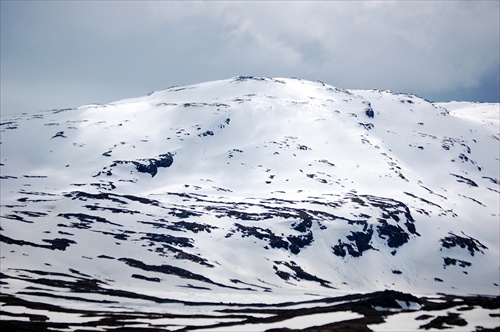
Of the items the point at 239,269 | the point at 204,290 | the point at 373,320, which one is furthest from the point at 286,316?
the point at 239,269

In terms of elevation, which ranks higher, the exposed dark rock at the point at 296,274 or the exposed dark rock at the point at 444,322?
the exposed dark rock at the point at 296,274

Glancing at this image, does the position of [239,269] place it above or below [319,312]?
above

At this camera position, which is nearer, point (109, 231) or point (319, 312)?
point (319, 312)

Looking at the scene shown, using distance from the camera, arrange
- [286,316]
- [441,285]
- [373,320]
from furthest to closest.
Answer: [441,285]
[286,316]
[373,320]

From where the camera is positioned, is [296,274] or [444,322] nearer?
[444,322]

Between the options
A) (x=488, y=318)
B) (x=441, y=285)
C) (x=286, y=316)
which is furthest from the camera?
(x=441, y=285)

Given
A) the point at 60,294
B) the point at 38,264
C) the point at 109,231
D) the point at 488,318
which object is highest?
the point at 109,231

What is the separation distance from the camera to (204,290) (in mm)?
144375

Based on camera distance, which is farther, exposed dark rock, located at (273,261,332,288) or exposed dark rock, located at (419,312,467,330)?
exposed dark rock, located at (273,261,332,288)

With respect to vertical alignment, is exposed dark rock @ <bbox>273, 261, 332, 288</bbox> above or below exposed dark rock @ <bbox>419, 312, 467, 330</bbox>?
above

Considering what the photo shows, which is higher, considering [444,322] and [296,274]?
[296,274]

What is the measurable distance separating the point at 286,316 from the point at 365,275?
10047 cm

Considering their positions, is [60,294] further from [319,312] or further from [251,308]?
[319,312]

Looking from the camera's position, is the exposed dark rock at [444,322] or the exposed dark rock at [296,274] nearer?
the exposed dark rock at [444,322]
